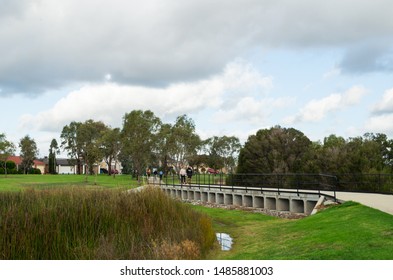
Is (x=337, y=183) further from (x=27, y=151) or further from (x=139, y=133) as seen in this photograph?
(x=27, y=151)

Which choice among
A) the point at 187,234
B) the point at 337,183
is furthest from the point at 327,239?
the point at 337,183

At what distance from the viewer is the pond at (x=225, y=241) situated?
48.9ft

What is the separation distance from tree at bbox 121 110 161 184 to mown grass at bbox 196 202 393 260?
5210 centimetres

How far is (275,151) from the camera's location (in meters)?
46.7

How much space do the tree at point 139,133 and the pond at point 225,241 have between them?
52.8 m

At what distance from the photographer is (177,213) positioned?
16.5 metres

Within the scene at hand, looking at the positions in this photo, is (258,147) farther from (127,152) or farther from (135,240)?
(135,240)

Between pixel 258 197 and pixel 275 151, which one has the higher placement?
pixel 275 151

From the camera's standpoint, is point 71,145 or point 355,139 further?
point 71,145

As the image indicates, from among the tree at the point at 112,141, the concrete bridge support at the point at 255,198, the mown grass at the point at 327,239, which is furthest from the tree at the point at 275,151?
the tree at the point at 112,141

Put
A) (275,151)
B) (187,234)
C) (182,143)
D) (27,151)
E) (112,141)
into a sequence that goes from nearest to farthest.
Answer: (187,234), (275,151), (182,143), (112,141), (27,151)

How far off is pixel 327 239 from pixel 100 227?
6793mm

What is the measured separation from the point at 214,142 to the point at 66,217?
87.8 m
